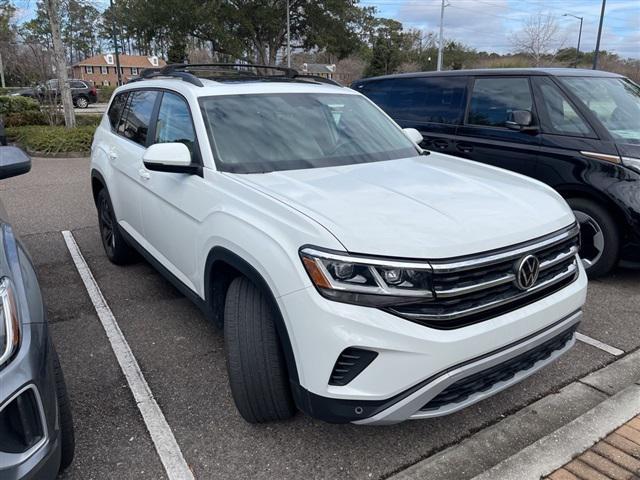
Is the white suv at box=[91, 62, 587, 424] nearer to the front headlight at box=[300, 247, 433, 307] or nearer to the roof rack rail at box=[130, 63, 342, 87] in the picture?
the front headlight at box=[300, 247, 433, 307]

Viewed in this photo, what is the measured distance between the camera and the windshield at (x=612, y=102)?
4.57m

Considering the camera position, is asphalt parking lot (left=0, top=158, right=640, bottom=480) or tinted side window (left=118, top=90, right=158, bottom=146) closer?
asphalt parking lot (left=0, top=158, right=640, bottom=480)

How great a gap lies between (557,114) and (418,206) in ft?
10.4

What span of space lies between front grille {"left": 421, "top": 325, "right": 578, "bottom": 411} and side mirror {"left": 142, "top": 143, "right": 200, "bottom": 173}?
1.80m

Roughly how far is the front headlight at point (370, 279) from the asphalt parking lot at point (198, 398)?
0.90m

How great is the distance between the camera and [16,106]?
609 inches

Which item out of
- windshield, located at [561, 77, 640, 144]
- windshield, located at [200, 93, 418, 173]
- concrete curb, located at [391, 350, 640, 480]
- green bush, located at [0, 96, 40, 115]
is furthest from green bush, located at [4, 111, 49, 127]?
concrete curb, located at [391, 350, 640, 480]

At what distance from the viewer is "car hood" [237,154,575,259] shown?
2.05 m

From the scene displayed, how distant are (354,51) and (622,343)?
3264cm

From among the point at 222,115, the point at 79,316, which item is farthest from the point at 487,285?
the point at 79,316

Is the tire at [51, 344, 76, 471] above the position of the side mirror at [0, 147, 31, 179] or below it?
below

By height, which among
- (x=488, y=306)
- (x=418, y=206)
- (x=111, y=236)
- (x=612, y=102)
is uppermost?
(x=612, y=102)

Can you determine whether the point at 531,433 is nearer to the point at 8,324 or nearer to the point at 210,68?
the point at 8,324

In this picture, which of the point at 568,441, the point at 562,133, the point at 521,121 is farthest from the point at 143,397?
the point at 562,133
